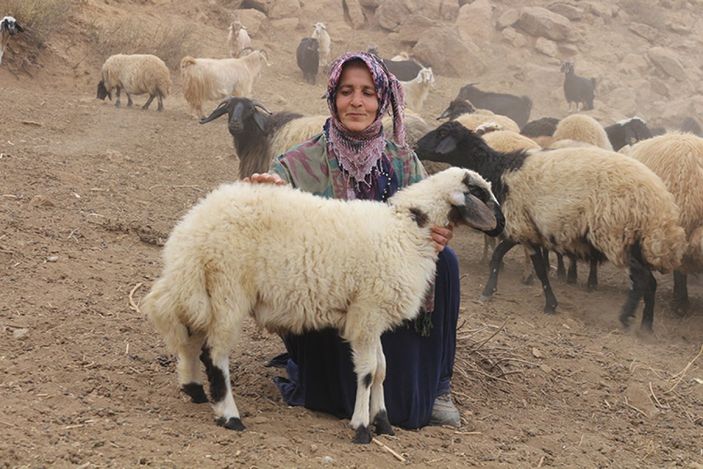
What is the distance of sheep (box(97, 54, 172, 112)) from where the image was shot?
1447 cm

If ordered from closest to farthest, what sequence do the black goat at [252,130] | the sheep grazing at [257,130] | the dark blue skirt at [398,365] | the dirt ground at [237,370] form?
1. the dirt ground at [237,370]
2. the dark blue skirt at [398,365]
3. the sheep grazing at [257,130]
4. the black goat at [252,130]

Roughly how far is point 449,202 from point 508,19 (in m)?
25.4

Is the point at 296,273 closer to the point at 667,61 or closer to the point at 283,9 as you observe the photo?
the point at 283,9

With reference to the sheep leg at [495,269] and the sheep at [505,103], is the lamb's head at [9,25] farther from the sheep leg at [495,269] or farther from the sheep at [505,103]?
the sheep leg at [495,269]

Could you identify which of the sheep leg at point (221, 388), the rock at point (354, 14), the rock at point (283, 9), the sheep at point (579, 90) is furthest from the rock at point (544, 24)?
the sheep leg at point (221, 388)

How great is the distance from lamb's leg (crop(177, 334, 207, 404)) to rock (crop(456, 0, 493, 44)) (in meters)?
24.0

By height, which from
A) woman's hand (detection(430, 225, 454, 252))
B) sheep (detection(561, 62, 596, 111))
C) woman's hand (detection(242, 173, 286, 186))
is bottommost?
woman's hand (detection(430, 225, 454, 252))

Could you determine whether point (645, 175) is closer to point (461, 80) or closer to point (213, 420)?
point (213, 420)

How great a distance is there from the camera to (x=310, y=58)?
20.8 m

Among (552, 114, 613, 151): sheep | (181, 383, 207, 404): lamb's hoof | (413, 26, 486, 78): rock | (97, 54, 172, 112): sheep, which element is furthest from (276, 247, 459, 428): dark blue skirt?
(413, 26, 486, 78): rock

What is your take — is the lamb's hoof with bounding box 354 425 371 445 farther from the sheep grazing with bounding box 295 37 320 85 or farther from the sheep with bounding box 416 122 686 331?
the sheep grazing with bounding box 295 37 320 85

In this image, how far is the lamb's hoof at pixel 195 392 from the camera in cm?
335

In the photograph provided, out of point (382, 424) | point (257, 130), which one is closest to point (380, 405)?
point (382, 424)

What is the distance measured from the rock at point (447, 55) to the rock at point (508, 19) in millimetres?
3449
